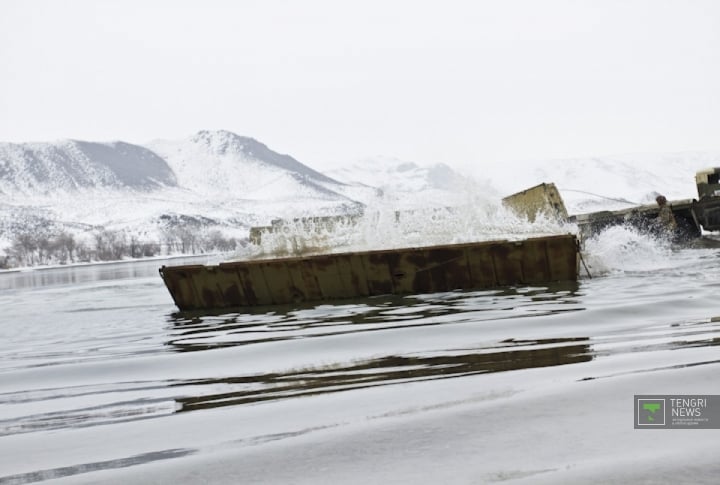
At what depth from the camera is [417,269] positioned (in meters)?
14.4

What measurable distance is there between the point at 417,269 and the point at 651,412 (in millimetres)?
10273

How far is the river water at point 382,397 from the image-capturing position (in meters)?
3.68

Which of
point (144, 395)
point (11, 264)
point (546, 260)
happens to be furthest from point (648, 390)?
point (11, 264)

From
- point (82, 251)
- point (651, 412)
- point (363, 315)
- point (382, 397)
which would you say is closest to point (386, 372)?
point (382, 397)

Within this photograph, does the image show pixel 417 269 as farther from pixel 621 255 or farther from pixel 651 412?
pixel 651 412

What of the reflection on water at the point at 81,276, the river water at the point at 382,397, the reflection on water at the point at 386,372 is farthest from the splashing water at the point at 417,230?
the reflection on water at the point at 386,372

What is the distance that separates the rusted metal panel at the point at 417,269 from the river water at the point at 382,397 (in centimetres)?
297

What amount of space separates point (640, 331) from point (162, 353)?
5118 mm

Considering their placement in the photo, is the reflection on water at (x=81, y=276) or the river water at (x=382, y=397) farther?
the reflection on water at (x=81, y=276)

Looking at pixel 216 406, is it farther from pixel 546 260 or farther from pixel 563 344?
Answer: pixel 546 260

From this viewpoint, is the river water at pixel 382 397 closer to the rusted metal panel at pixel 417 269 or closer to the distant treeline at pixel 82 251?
the rusted metal panel at pixel 417 269

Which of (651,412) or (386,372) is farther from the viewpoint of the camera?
(386,372)

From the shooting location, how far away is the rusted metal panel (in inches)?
568

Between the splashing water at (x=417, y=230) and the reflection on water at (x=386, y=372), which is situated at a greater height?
the splashing water at (x=417, y=230)
